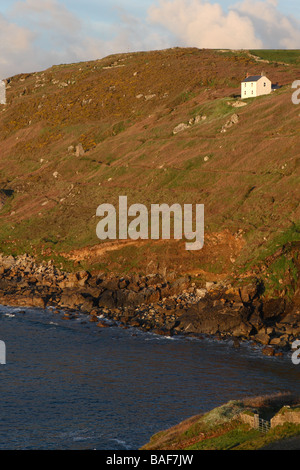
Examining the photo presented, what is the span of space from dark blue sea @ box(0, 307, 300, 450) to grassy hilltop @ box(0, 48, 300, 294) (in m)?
14.7

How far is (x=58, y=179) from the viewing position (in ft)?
352

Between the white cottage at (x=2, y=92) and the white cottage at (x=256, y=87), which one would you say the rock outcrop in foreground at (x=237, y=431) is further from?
the white cottage at (x=2, y=92)

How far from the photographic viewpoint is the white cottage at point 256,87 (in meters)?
108

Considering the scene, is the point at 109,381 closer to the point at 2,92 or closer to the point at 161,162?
the point at 161,162

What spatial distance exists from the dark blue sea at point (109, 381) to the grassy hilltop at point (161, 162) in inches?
579

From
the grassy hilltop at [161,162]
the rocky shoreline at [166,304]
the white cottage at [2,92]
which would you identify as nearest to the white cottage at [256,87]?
the grassy hilltop at [161,162]

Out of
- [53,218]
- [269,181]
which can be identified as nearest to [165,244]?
[269,181]

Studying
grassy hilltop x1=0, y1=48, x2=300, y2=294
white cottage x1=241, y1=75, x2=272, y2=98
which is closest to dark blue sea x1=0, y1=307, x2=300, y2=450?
grassy hilltop x1=0, y1=48, x2=300, y2=294

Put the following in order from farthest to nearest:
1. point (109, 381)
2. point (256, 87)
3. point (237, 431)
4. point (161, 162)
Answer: point (256, 87)
point (161, 162)
point (109, 381)
point (237, 431)

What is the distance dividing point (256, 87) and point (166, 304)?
191 feet

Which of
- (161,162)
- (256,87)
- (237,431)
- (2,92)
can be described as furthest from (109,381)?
(2,92)

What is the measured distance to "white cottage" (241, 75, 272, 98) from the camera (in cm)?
10775

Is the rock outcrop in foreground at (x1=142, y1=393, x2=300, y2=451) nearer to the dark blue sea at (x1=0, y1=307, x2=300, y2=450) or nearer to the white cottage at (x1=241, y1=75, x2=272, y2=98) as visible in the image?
the dark blue sea at (x1=0, y1=307, x2=300, y2=450)

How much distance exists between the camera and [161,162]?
313ft
